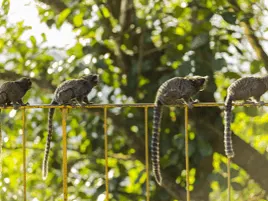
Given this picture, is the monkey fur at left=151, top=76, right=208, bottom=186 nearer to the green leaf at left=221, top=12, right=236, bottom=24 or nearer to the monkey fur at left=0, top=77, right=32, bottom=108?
the monkey fur at left=0, top=77, right=32, bottom=108

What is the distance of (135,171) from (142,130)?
41 cm

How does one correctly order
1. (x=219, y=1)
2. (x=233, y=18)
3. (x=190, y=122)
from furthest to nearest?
(x=190, y=122)
(x=219, y=1)
(x=233, y=18)

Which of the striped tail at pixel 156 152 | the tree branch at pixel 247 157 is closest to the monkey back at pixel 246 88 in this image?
the striped tail at pixel 156 152

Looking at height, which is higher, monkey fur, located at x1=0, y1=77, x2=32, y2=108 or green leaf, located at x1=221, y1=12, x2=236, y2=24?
green leaf, located at x1=221, y1=12, x2=236, y2=24

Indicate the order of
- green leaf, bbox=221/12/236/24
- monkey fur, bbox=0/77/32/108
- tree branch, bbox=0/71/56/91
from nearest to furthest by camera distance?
monkey fur, bbox=0/77/32/108, green leaf, bbox=221/12/236/24, tree branch, bbox=0/71/56/91

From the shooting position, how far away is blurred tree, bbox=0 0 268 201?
11.3 ft

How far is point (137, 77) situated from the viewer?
11.9ft

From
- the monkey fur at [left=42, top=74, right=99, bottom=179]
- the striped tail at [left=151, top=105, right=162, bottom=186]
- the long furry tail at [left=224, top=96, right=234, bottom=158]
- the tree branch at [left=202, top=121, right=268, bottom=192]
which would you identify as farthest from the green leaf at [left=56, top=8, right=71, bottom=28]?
the long furry tail at [left=224, top=96, right=234, bottom=158]

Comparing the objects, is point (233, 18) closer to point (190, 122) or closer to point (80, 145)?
point (190, 122)

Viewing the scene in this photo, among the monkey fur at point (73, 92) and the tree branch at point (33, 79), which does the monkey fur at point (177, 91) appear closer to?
the monkey fur at point (73, 92)

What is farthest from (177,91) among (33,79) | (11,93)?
(33,79)

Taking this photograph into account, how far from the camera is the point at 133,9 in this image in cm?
375

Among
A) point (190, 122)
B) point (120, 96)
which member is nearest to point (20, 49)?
point (120, 96)

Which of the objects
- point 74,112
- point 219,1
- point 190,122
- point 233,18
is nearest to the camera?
point 233,18
